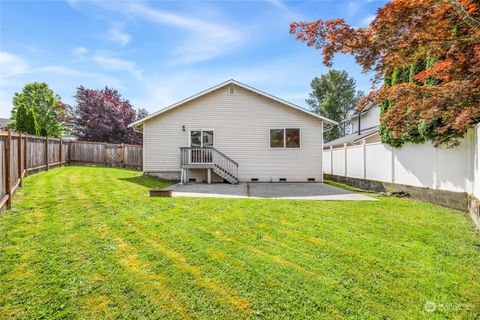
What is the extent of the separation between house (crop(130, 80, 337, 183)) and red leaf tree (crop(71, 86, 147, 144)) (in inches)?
538

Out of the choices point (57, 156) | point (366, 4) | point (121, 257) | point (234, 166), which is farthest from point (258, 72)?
point (121, 257)

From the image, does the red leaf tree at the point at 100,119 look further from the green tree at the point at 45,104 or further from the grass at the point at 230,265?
the grass at the point at 230,265

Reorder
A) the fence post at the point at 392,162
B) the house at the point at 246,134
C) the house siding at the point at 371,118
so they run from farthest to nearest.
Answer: the house siding at the point at 371,118
the house at the point at 246,134
the fence post at the point at 392,162

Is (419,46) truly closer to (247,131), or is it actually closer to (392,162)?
(392,162)

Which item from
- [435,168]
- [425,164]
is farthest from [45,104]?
[435,168]

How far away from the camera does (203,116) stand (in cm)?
1304

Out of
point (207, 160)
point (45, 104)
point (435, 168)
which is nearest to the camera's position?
point (435, 168)

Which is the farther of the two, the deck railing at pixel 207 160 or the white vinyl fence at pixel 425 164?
the deck railing at pixel 207 160

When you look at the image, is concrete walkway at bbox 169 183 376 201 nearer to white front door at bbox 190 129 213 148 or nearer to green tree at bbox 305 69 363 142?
white front door at bbox 190 129 213 148

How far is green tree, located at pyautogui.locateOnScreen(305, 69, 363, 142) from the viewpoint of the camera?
3794 cm

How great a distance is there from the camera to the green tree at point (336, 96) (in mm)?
37938

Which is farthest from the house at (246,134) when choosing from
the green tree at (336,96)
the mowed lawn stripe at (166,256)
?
the green tree at (336,96)

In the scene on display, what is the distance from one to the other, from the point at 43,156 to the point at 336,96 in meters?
36.7
